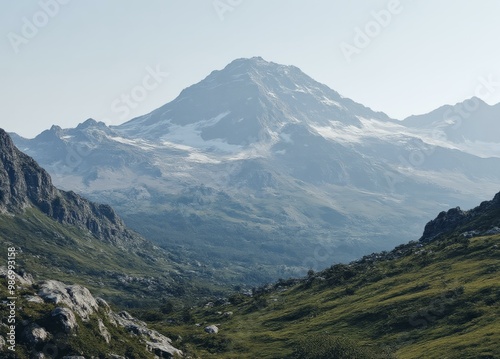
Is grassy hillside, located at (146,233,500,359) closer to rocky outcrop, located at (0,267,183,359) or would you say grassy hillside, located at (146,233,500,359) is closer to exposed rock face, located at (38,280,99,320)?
rocky outcrop, located at (0,267,183,359)

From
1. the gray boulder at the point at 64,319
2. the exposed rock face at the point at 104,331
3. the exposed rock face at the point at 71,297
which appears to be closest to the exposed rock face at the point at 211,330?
the exposed rock face at the point at 71,297

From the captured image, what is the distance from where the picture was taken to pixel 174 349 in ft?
348

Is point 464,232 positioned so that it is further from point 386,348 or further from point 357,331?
point 386,348

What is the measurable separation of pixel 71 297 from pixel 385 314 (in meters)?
61.7

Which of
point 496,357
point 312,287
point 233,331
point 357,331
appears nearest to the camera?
point 496,357

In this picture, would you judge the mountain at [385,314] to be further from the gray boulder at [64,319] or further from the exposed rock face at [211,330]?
the gray boulder at [64,319]

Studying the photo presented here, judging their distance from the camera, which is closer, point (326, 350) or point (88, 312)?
point (88, 312)

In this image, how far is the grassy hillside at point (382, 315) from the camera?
97.8 metres

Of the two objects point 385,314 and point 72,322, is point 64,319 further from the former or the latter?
point 385,314

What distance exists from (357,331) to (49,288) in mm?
58858

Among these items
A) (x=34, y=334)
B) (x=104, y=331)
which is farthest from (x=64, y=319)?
(x=104, y=331)

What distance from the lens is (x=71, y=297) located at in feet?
314

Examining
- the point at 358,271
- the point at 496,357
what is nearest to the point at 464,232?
the point at 358,271

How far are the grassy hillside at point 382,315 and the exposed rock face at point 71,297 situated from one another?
23.5 m
